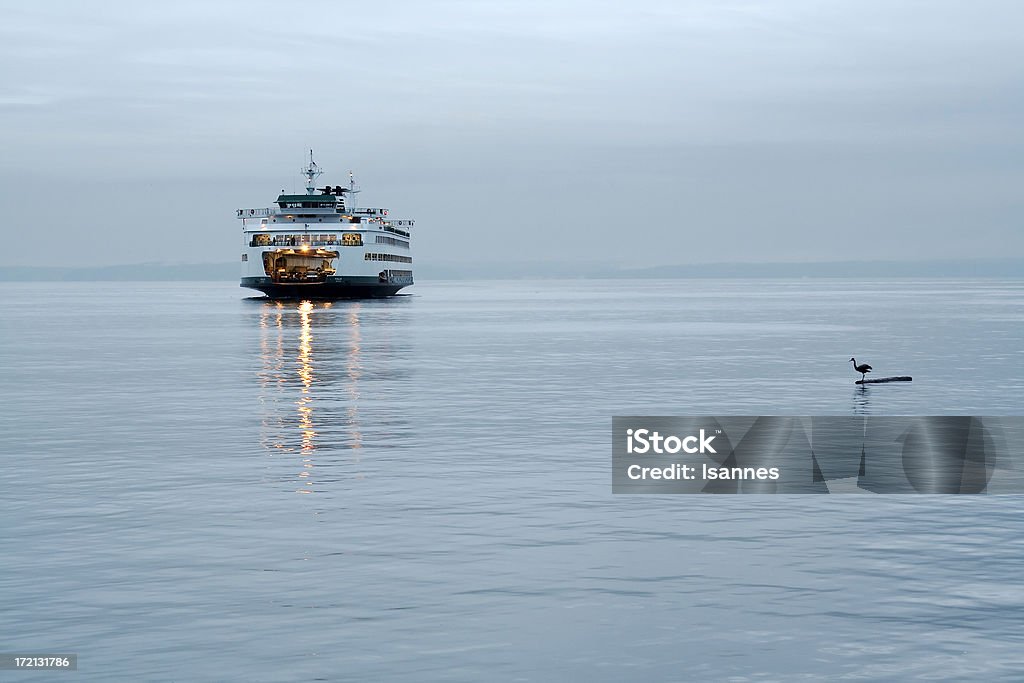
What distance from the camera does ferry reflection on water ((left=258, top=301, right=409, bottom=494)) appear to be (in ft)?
89.0

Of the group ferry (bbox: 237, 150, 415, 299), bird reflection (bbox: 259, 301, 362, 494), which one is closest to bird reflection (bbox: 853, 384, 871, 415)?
bird reflection (bbox: 259, 301, 362, 494)

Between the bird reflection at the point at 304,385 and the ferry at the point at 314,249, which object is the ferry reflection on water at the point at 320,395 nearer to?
the bird reflection at the point at 304,385

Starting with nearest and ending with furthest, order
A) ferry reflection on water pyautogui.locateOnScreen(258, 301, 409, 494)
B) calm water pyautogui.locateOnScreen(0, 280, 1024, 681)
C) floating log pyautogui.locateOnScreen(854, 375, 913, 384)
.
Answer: calm water pyautogui.locateOnScreen(0, 280, 1024, 681) → ferry reflection on water pyautogui.locateOnScreen(258, 301, 409, 494) → floating log pyautogui.locateOnScreen(854, 375, 913, 384)

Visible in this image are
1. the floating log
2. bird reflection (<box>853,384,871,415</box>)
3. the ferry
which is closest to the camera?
bird reflection (<box>853,384,871,415</box>)

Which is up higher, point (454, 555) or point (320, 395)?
point (320, 395)

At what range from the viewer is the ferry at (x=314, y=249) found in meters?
165

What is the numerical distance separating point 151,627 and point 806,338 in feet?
236

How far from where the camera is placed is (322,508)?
67.8 feet

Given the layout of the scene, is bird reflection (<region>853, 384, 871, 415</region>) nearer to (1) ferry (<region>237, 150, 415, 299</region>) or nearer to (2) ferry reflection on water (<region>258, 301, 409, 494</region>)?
(2) ferry reflection on water (<region>258, 301, 409, 494</region>)

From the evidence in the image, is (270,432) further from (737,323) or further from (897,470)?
(737,323)

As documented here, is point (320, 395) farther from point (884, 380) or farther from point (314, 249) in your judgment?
point (314, 249)

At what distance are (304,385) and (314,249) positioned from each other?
12282 cm

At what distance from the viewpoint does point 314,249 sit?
166625mm

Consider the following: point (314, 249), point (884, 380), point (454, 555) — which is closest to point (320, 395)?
point (884, 380)
